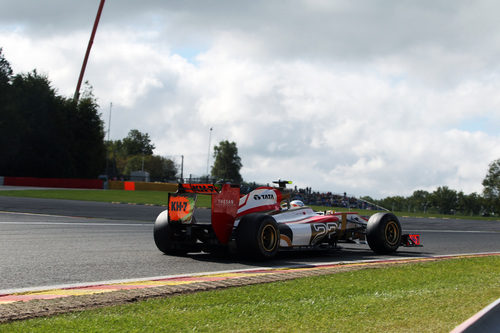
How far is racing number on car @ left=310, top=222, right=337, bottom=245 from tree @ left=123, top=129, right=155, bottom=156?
154493mm

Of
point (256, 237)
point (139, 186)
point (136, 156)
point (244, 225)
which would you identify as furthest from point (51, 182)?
point (136, 156)

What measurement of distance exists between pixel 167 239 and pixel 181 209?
0.61 m

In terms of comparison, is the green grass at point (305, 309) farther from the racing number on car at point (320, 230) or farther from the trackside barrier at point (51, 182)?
the trackside barrier at point (51, 182)

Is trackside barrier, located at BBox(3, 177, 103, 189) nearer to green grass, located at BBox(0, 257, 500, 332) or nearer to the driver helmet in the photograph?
the driver helmet

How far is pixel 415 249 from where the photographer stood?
491 inches

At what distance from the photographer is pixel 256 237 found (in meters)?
8.49

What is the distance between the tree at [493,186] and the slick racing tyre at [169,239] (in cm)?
10948

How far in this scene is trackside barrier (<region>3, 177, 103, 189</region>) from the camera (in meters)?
47.6

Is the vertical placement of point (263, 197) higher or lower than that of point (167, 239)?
higher

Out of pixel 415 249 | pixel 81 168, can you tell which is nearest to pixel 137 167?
pixel 81 168

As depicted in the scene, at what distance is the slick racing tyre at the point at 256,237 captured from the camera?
8492mm

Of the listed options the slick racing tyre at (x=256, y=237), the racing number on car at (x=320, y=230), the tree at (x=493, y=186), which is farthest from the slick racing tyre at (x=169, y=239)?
the tree at (x=493, y=186)

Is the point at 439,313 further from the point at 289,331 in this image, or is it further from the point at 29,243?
the point at 29,243

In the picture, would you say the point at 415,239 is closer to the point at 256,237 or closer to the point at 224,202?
the point at 256,237
